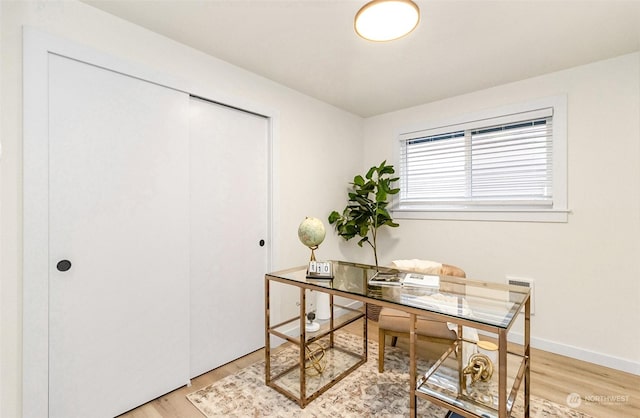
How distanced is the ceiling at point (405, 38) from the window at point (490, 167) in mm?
417

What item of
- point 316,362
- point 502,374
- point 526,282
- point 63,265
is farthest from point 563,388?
point 63,265

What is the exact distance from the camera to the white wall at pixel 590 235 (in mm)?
2318

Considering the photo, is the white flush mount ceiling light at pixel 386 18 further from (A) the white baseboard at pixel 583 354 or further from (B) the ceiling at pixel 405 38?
(A) the white baseboard at pixel 583 354

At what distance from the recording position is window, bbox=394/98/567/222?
2656mm

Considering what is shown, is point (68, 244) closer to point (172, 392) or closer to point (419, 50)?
point (172, 392)

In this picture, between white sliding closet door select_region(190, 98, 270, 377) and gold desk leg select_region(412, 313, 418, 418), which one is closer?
gold desk leg select_region(412, 313, 418, 418)

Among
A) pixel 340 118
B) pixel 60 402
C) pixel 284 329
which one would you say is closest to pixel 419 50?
pixel 340 118

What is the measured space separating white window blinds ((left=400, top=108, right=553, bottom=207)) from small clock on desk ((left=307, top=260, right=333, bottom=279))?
6.14 ft

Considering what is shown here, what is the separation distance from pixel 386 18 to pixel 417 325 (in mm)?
1996

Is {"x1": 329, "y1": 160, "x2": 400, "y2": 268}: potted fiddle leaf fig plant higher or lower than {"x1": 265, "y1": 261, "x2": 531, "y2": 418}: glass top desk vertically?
higher

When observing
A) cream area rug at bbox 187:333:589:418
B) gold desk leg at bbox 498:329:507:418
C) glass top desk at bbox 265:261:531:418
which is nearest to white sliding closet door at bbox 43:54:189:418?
cream area rug at bbox 187:333:589:418

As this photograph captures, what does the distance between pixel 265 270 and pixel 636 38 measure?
332cm

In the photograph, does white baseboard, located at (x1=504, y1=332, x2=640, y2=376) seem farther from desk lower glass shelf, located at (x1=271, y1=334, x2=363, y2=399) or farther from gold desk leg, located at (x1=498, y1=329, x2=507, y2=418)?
gold desk leg, located at (x1=498, y1=329, x2=507, y2=418)

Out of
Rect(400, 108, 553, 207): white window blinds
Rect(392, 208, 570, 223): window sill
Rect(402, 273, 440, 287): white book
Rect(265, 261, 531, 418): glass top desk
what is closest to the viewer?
Rect(265, 261, 531, 418): glass top desk
